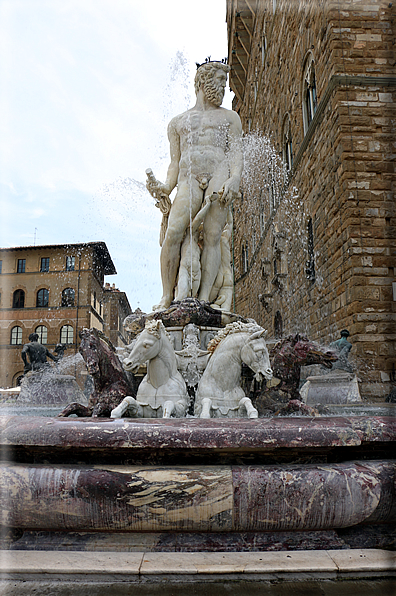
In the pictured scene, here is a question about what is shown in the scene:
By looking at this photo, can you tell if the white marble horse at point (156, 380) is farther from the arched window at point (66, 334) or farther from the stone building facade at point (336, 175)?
the arched window at point (66, 334)

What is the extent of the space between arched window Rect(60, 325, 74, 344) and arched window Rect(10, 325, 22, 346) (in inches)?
144

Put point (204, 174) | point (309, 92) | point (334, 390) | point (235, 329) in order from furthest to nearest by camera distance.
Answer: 1. point (309, 92)
2. point (334, 390)
3. point (204, 174)
4. point (235, 329)

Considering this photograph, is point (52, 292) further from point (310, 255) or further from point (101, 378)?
point (101, 378)

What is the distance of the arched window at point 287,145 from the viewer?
53.7ft

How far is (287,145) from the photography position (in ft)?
55.7

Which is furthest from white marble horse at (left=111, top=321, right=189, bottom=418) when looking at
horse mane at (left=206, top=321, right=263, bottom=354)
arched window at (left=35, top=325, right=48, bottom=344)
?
arched window at (left=35, top=325, right=48, bottom=344)

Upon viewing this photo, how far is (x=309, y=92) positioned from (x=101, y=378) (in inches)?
486

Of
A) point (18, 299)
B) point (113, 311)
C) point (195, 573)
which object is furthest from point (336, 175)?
point (113, 311)

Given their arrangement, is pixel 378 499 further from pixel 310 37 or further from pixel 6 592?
pixel 310 37

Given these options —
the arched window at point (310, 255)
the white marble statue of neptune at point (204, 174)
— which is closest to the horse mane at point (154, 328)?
the white marble statue of neptune at point (204, 174)

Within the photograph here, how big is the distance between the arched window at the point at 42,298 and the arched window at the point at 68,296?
153cm

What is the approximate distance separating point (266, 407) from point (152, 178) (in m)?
3.18

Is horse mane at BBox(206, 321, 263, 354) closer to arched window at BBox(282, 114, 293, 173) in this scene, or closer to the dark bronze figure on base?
the dark bronze figure on base

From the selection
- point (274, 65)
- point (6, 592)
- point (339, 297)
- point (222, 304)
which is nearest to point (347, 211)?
point (339, 297)
